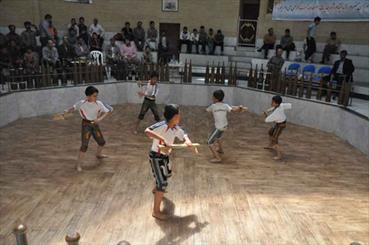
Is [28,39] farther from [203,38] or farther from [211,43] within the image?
[211,43]

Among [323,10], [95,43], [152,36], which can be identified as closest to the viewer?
[95,43]

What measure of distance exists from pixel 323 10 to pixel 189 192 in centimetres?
1102

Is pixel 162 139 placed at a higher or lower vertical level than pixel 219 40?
lower

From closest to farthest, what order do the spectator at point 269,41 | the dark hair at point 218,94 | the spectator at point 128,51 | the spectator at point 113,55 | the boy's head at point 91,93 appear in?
the boy's head at point 91,93
the dark hair at point 218,94
the spectator at point 113,55
the spectator at point 128,51
the spectator at point 269,41

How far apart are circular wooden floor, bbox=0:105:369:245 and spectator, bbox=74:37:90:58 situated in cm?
443

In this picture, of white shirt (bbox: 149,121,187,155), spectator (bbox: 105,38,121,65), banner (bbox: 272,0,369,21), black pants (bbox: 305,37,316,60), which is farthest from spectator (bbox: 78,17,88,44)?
white shirt (bbox: 149,121,187,155)

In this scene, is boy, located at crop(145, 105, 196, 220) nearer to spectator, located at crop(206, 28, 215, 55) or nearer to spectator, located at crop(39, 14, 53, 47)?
spectator, located at crop(39, 14, 53, 47)

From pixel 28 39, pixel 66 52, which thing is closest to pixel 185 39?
pixel 66 52

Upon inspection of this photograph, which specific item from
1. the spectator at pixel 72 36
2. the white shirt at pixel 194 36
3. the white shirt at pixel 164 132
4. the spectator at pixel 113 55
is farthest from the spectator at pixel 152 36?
the white shirt at pixel 164 132

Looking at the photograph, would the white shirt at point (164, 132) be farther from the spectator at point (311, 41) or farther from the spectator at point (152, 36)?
the spectator at point (152, 36)

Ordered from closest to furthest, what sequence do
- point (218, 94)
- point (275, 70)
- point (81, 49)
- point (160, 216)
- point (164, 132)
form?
point (164, 132)
point (160, 216)
point (218, 94)
point (275, 70)
point (81, 49)

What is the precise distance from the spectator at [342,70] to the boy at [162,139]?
700cm

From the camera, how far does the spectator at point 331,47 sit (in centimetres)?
1274

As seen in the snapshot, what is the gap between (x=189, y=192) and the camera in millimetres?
5789
